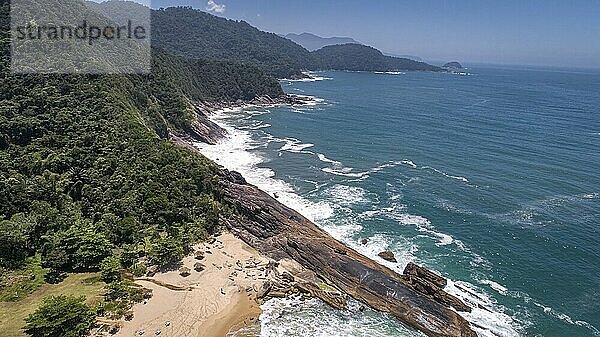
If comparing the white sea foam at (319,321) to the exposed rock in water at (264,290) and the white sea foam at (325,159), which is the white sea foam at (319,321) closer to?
the exposed rock in water at (264,290)

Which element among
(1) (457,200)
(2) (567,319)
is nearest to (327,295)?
(2) (567,319)

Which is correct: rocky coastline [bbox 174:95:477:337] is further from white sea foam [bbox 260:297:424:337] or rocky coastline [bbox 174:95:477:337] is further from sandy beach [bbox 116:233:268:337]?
sandy beach [bbox 116:233:268:337]

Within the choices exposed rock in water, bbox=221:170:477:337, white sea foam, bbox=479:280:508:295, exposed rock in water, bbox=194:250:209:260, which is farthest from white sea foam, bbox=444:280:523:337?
exposed rock in water, bbox=194:250:209:260

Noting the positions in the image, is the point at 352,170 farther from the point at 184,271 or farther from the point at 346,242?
the point at 184,271

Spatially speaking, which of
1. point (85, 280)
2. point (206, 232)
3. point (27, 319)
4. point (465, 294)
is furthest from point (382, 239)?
point (27, 319)

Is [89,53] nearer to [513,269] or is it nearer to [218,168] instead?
[218,168]
